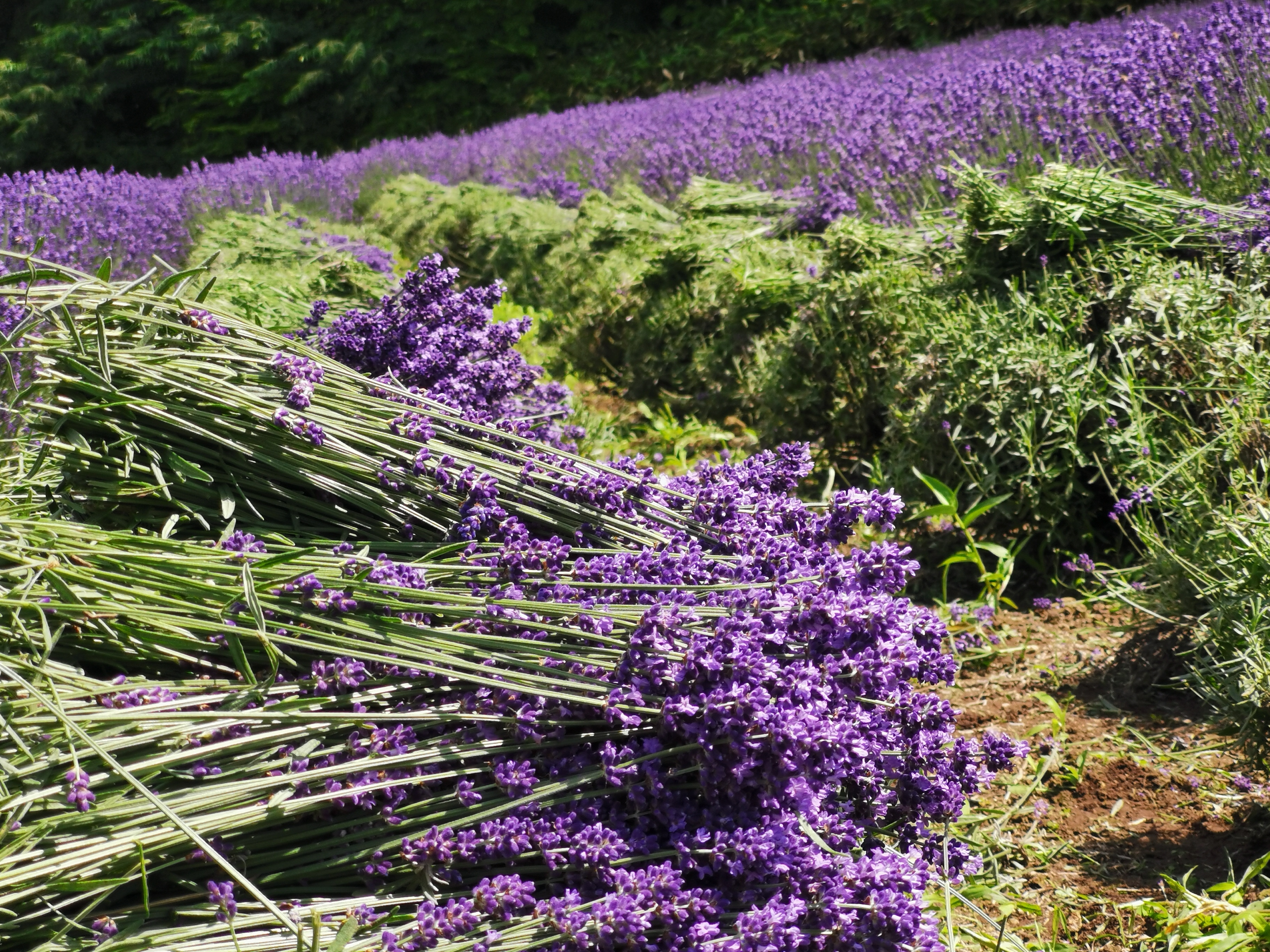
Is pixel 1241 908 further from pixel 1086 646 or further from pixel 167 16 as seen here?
pixel 167 16

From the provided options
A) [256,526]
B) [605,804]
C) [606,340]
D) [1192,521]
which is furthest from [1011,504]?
[606,340]

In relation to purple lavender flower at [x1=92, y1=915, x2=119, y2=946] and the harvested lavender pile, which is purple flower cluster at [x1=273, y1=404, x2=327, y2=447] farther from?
purple lavender flower at [x1=92, y1=915, x2=119, y2=946]

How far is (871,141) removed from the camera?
5.22 metres

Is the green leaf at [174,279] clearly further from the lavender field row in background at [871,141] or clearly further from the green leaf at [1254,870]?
the lavender field row in background at [871,141]

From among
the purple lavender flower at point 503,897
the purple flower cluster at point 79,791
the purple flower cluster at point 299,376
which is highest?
the purple flower cluster at point 299,376

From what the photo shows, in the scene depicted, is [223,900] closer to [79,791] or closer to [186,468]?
[79,791]

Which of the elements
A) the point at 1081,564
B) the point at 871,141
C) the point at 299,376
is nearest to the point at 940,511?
the point at 1081,564

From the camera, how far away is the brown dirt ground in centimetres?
173

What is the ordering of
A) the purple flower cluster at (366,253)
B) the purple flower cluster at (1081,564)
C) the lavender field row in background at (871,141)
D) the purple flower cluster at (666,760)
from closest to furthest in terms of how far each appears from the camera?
the purple flower cluster at (666,760) → the purple flower cluster at (1081,564) → the lavender field row in background at (871,141) → the purple flower cluster at (366,253)

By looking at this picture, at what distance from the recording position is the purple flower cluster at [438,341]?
86.8 inches

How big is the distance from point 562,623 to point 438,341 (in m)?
1.04

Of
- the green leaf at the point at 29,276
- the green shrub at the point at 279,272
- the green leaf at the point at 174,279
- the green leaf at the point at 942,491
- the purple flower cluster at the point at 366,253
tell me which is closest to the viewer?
the green leaf at the point at 29,276

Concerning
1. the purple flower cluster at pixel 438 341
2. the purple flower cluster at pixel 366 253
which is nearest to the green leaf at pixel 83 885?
the purple flower cluster at pixel 438 341

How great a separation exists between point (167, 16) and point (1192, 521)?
20.2 m
